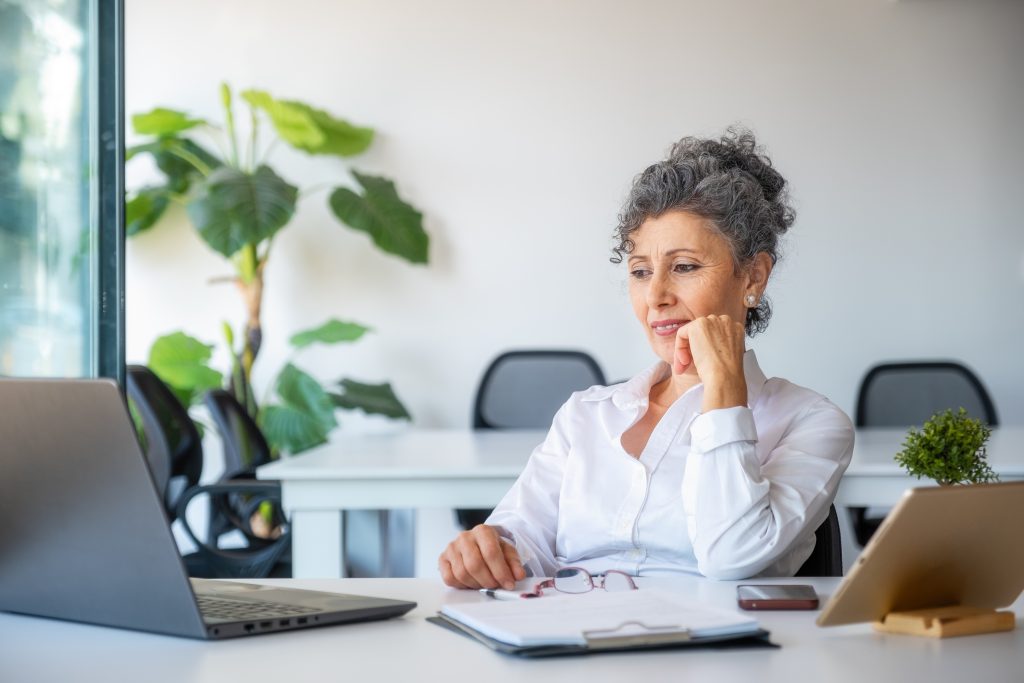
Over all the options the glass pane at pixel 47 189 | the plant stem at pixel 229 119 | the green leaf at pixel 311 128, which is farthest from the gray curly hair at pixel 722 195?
the plant stem at pixel 229 119

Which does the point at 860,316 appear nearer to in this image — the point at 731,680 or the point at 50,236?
the point at 50,236

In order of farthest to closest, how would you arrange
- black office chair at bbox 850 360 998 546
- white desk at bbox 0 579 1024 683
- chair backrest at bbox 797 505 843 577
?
black office chair at bbox 850 360 998 546 → chair backrest at bbox 797 505 843 577 → white desk at bbox 0 579 1024 683

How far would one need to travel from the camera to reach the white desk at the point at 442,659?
0.97m

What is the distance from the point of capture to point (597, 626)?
42.2 inches

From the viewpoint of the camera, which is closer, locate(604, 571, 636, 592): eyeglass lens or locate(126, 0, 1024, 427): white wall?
locate(604, 571, 636, 592): eyeglass lens

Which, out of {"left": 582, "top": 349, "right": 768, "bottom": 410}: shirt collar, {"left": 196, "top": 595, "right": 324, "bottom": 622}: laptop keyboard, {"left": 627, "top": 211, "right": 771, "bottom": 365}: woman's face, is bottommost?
{"left": 196, "top": 595, "right": 324, "bottom": 622}: laptop keyboard

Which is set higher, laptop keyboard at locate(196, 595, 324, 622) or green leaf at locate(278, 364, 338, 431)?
laptop keyboard at locate(196, 595, 324, 622)

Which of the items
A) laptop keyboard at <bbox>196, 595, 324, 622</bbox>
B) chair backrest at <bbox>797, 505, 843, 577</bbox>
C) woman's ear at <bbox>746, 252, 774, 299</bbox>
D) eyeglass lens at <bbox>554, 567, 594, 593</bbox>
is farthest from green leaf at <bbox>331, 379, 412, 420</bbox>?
laptop keyboard at <bbox>196, 595, 324, 622</bbox>

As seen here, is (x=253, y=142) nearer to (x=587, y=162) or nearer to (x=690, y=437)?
(x=587, y=162)

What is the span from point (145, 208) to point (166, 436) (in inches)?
63.9

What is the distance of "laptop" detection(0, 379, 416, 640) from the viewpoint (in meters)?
1.00

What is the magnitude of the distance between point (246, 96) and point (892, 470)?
9.56ft

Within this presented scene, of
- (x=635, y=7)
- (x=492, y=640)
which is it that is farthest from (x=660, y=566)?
(x=635, y=7)

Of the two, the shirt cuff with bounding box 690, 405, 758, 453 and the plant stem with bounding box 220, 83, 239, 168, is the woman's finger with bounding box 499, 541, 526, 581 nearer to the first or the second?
the shirt cuff with bounding box 690, 405, 758, 453
